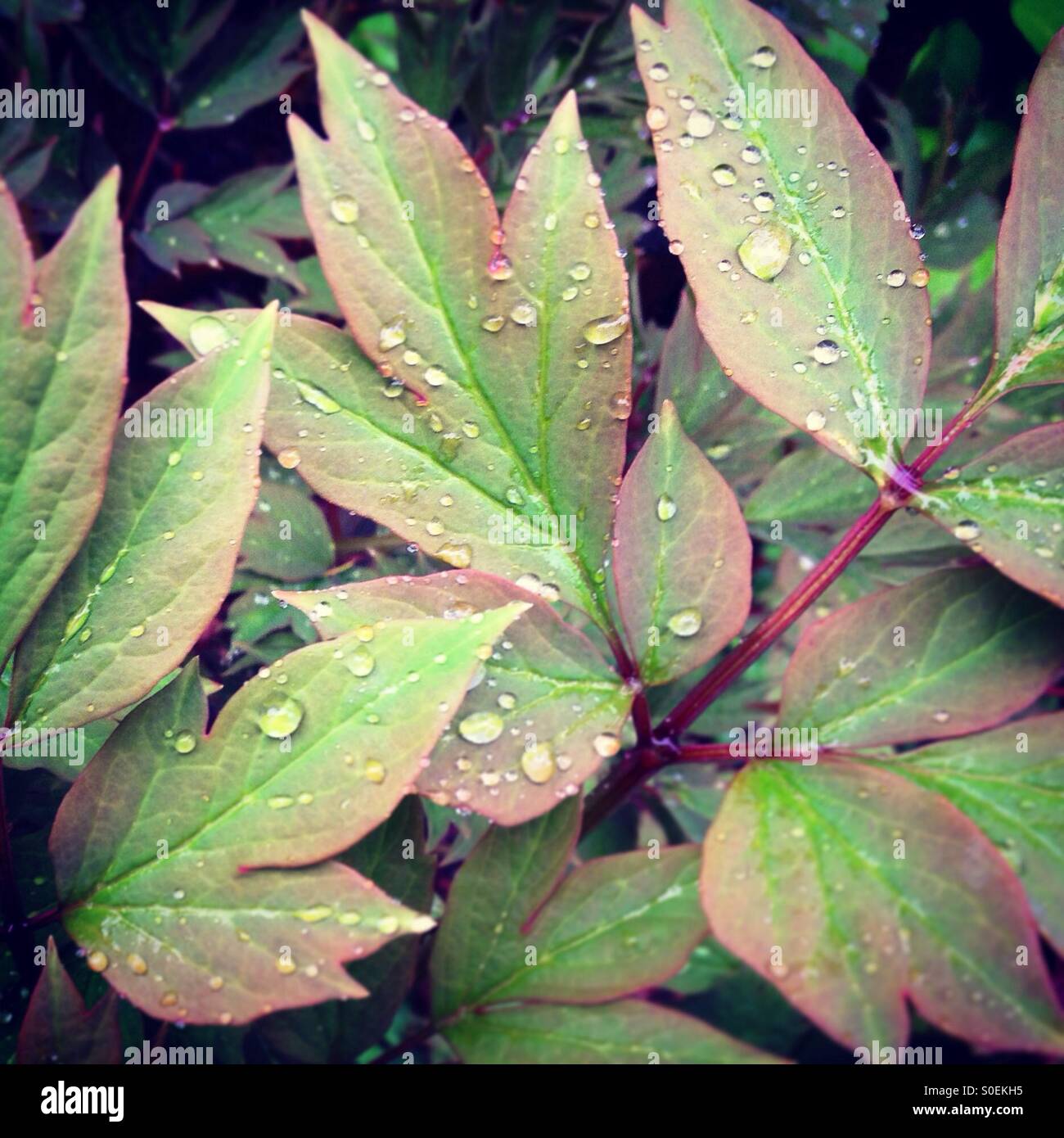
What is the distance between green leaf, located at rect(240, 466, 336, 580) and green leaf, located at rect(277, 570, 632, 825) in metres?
0.23

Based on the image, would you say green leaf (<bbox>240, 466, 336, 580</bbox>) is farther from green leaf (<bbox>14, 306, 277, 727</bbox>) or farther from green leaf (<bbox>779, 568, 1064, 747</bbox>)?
green leaf (<bbox>779, 568, 1064, 747</bbox>)

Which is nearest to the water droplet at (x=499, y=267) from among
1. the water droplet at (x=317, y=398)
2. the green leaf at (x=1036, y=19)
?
the water droplet at (x=317, y=398)

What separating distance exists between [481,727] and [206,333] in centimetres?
24

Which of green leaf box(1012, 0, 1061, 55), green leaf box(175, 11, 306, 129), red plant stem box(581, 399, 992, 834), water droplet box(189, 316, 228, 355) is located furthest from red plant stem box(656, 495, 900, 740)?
green leaf box(175, 11, 306, 129)

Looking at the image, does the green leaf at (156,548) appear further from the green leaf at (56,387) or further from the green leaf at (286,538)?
the green leaf at (286,538)

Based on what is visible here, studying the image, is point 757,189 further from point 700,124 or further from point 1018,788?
point 1018,788

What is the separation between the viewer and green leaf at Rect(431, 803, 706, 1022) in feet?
1.38

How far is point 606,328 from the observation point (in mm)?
422

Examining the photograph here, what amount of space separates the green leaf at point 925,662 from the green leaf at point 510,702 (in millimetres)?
99

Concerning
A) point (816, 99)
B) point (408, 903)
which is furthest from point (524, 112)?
point (408, 903)

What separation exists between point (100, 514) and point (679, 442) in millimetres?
279

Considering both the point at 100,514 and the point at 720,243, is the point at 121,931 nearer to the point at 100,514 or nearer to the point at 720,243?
the point at 100,514

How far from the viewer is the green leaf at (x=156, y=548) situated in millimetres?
385

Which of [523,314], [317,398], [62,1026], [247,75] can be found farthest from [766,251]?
[247,75]
